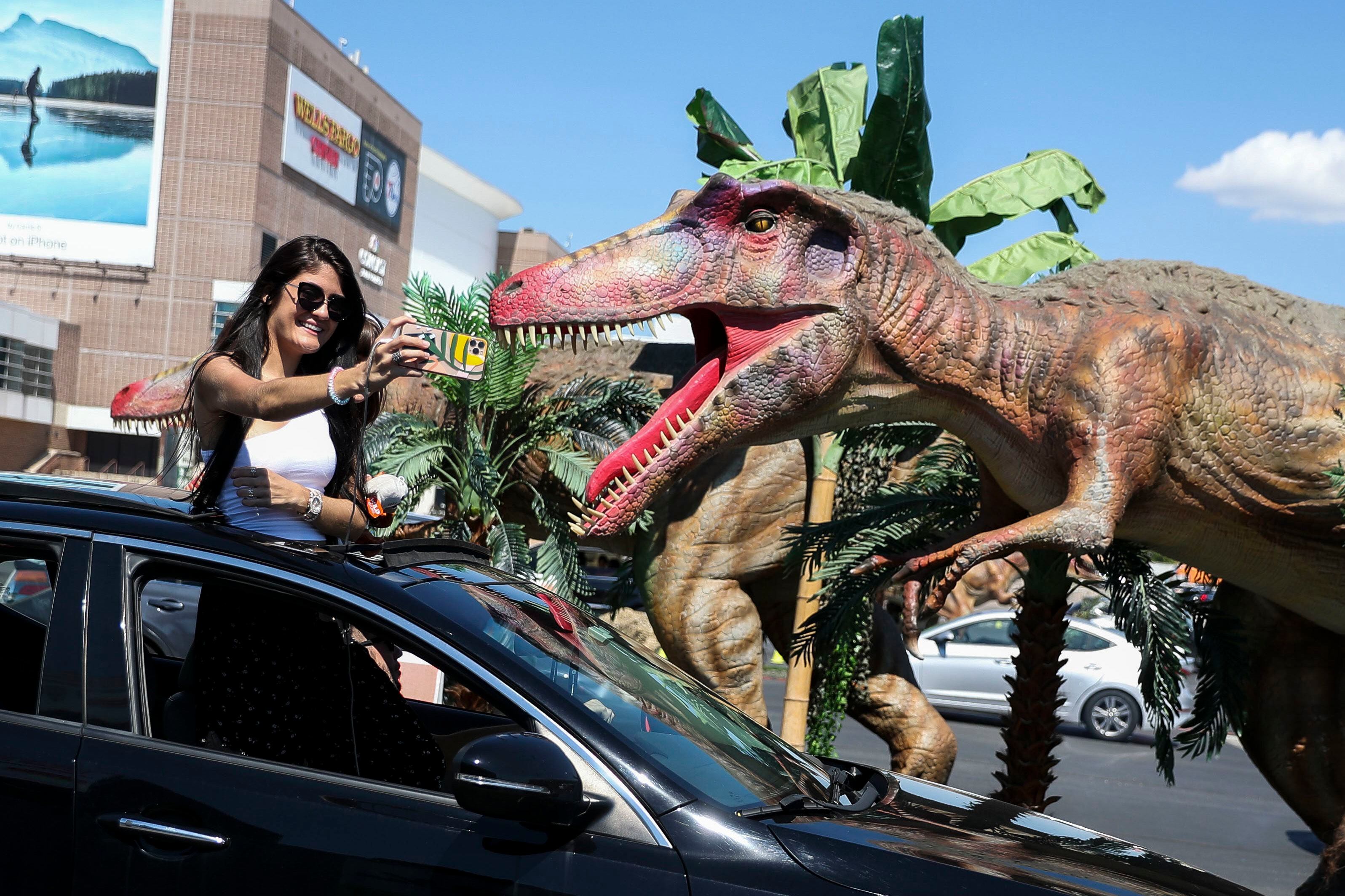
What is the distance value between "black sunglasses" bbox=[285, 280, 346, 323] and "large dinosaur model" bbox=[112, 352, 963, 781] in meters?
3.72

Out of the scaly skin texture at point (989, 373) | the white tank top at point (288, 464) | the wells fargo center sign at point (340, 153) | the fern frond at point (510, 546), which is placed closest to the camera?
the white tank top at point (288, 464)

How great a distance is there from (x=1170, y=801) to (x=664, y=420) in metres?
8.38

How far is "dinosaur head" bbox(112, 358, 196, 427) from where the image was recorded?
743cm

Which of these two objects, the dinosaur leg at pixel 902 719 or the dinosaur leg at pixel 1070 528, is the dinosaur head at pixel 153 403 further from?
the dinosaur leg at pixel 1070 528

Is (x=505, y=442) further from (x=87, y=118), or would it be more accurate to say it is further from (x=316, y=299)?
(x=87, y=118)

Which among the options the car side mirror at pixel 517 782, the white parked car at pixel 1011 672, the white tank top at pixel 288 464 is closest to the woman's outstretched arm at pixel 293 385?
the white tank top at pixel 288 464

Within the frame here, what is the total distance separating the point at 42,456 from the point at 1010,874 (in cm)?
3867

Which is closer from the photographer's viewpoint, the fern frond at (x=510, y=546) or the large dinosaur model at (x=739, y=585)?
the large dinosaur model at (x=739, y=585)

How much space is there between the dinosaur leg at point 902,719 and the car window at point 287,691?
13.2 feet

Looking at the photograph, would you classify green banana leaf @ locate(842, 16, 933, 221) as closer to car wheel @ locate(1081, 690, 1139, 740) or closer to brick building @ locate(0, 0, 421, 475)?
car wheel @ locate(1081, 690, 1139, 740)

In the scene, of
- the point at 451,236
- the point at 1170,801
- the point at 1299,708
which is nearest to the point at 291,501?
the point at 1299,708

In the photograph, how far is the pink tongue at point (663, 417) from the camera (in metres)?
4.05

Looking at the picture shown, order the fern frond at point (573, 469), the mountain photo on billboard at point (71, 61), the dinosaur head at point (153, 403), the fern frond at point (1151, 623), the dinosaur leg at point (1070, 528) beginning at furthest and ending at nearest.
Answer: the mountain photo on billboard at point (71, 61), the dinosaur head at point (153, 403), the fern frond at point (573, 469), the fern frond at point (1151, 623), the dinosaur leg at point (1070, 528)

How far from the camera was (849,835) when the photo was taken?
7.93 ft
